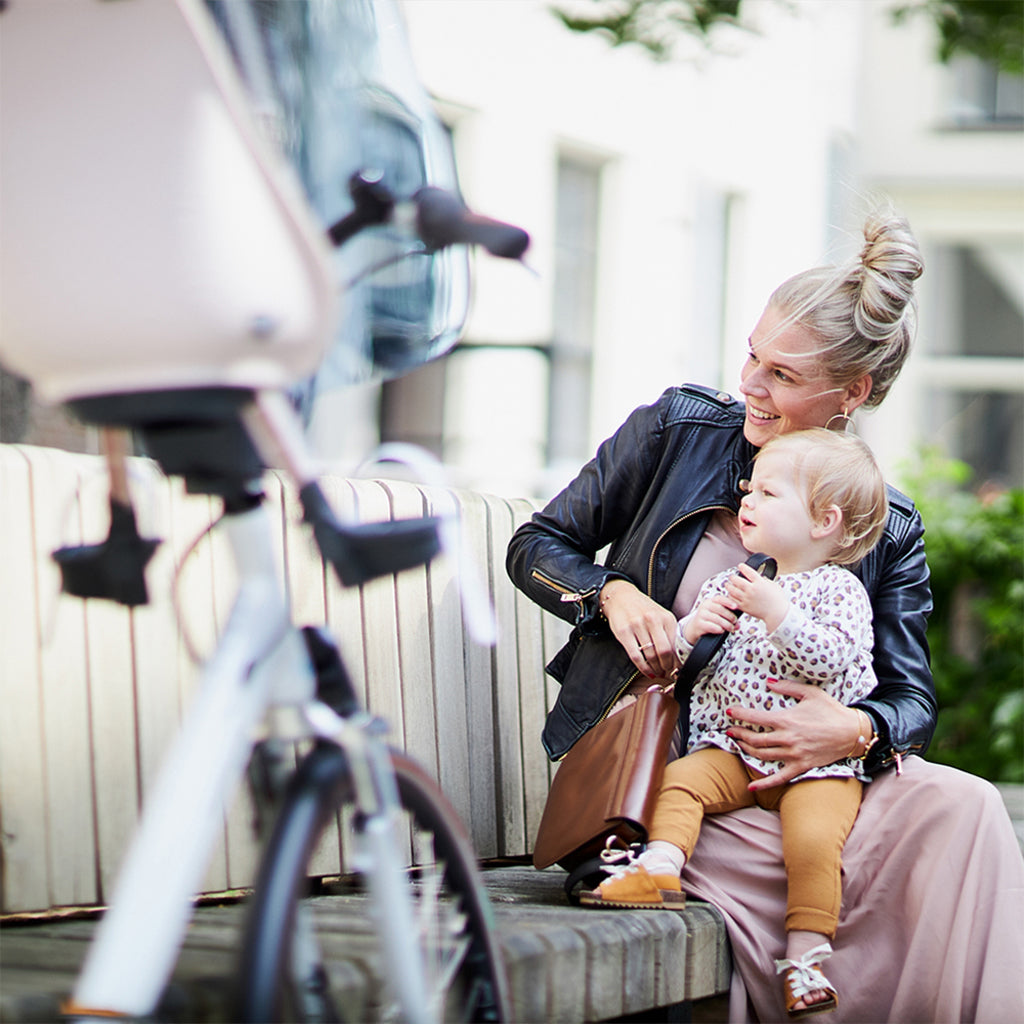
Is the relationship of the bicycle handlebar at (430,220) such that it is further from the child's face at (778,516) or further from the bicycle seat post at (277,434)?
the child's face at (778,516)

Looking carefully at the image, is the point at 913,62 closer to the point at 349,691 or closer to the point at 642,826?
the point at 642,826

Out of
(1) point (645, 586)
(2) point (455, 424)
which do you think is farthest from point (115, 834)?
(2) point (455, 424)

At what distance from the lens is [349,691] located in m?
1.56

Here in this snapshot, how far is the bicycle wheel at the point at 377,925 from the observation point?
4.24ft

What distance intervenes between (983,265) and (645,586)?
1092 centimetres

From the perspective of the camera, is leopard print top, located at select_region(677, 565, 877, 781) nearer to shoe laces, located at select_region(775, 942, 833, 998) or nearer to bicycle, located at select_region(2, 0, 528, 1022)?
shoe laces, located at select_region(775, 942, 833, 998)

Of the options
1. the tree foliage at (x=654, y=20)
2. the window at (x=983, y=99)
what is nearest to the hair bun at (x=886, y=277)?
the tree foliage at (x=654, y=20)

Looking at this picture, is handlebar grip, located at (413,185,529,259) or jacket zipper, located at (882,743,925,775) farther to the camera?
jacket zipper, located at (882,743,925,775)

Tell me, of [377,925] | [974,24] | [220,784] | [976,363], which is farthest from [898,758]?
[976,363]

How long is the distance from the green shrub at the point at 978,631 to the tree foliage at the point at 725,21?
6.35 ft

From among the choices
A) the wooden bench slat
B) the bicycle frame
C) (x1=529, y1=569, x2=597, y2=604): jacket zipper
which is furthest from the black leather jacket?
the bicycle frame

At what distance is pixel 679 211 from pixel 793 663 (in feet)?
23.2

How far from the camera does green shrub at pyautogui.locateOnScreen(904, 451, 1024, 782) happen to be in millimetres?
6410

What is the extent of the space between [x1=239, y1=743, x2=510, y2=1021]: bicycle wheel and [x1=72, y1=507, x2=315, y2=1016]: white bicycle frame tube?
63mm
